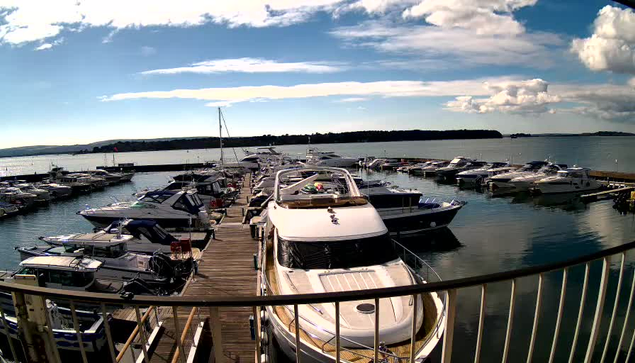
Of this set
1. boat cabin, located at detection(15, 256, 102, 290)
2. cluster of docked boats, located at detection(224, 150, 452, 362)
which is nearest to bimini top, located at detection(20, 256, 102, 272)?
boat cabin, located at detection(15, 256, 102, 290)

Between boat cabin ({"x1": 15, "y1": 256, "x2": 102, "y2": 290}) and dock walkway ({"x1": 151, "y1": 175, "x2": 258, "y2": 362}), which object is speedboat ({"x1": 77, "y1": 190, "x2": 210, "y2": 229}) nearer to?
dock walkway ({"x1": 151, "y1": 175, "x2": 258, "y2": 362})

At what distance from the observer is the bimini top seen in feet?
40.6

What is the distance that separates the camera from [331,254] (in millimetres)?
8289

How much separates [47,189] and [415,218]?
4357 cm

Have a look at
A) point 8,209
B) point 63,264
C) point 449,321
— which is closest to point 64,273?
point 63,264

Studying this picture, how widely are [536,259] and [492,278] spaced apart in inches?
796

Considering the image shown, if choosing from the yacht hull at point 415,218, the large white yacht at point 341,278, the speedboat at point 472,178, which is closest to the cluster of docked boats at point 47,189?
the yacht hull at point 415,218

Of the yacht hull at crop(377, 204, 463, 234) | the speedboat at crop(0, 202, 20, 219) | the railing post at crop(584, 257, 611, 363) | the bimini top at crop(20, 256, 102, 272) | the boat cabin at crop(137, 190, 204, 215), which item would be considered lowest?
the speedboat at crop(0, 202, 20, 219)

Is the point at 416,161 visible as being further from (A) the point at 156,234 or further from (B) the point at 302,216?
(B) the point at 302,216

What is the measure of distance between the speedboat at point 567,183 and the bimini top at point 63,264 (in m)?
40.0

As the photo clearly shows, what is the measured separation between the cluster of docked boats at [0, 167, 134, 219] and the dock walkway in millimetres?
30179

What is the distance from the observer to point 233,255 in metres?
14.8

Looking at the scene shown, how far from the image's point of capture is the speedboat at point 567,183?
38188 mm

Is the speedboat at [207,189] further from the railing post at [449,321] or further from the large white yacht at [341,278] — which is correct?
the railing post at [449,321]
